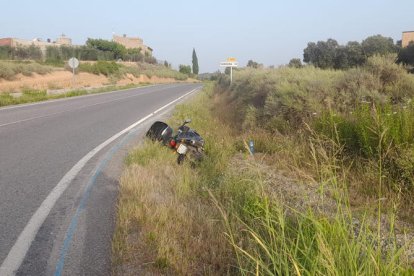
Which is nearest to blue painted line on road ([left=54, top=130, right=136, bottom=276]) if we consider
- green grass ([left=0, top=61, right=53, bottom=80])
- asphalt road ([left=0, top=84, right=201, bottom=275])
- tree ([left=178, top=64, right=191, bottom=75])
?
asphalt road ([left=0, top=84, right=201, bottom=275])

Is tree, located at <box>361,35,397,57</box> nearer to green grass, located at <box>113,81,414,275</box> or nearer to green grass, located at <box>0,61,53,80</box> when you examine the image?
green grass, located at <box>113,81,414,275</box>

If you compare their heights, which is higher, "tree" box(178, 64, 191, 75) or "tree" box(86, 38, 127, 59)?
"tree" box(86, 38, 127, 59)

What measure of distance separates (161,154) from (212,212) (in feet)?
9.83

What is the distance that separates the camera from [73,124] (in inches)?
483

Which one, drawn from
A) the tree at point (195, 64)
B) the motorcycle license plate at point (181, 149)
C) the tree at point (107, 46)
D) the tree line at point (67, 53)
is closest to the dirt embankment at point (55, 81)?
the tree line at point (67, 53)

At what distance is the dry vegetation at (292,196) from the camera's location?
2844 millimetres

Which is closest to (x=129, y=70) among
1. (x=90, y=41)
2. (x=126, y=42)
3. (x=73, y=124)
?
(x=90, y=41)

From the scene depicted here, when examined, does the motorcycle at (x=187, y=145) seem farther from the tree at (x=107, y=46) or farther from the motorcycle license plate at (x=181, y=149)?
the tree at (x=107, y=46)

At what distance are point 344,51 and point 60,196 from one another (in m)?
24.3

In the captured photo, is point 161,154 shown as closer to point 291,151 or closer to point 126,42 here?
point 291,151

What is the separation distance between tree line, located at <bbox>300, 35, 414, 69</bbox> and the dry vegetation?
46.8 feet

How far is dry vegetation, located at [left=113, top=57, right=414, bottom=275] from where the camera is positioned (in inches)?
112

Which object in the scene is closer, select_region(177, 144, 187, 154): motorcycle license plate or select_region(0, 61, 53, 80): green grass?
select_region(177, 144, 187, 154): motorcycle license plate

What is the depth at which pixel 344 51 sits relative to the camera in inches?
1029
